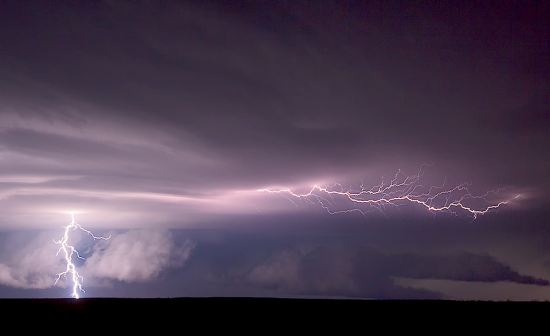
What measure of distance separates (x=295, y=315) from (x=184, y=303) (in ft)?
11.8

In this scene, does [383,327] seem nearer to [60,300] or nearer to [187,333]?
[187,333]

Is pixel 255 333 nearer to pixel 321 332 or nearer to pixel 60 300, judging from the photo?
pixel 321 332

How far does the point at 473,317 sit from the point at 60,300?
11257 mm

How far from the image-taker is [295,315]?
8.25 meters

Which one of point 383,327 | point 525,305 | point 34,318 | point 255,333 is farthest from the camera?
point 525,305

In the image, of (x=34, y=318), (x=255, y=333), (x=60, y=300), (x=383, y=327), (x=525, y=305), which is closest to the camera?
(x=255, y=333)

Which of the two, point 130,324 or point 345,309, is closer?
point 130,324

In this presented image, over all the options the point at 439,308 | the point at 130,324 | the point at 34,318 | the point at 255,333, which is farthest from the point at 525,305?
the point at 34,318

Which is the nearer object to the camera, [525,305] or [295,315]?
[295,315]

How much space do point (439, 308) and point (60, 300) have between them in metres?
10.8

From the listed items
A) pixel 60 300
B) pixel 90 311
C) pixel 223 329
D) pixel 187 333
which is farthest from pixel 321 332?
pixel 60 300

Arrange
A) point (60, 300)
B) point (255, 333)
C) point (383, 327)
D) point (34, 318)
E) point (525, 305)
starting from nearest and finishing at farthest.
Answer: point (255, 333) < point (383, 327) < point (34, 318) < point (525, 305) < point (60, 300)

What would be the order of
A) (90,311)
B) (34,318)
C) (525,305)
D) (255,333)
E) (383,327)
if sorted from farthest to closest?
(525,305) → (90,311) → (34,318) → (383,327) → (255,333)

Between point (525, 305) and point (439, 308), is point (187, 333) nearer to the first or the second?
point (439, 308)
